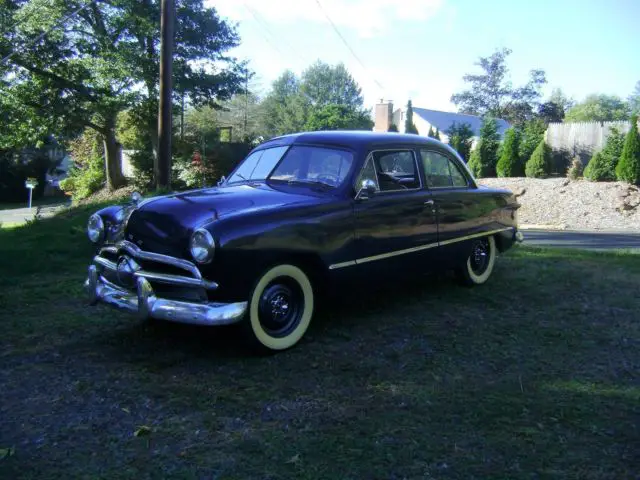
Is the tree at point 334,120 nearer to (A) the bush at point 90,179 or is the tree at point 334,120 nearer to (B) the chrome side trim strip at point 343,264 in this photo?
(A) the bush at point 90,179

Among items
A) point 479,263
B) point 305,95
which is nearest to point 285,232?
point 479,263

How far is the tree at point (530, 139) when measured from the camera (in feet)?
78.3

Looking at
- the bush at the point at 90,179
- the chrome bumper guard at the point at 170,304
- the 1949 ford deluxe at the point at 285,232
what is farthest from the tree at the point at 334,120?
the chrome bumper guard at the point at 170,304

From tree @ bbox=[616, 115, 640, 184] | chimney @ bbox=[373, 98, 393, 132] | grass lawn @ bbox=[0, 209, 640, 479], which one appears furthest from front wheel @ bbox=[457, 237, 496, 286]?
chimney @ bbox=[373, 98, 393, 132]

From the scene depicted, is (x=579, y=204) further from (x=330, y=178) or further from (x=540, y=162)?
(x=330, y=178)

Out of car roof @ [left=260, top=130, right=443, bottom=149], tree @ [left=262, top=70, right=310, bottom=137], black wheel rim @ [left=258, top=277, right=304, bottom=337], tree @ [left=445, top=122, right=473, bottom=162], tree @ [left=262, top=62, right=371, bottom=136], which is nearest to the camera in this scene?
black wheel rim @ [left=258, top=277, right=304, bottom=337]

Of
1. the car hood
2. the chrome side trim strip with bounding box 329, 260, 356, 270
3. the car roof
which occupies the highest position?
the car roof

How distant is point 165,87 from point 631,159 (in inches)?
652

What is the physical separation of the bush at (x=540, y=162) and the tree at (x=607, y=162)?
1675 mm

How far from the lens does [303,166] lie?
205 inches

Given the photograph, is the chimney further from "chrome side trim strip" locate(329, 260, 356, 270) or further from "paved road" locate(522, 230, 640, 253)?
"chrome side trim strip" locate(329, 260, 356, 270)

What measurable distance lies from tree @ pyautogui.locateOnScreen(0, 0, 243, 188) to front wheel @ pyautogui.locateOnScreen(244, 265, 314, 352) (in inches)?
908

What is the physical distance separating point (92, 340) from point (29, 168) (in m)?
49.3

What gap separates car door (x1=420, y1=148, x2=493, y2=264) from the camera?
575 centimetres
